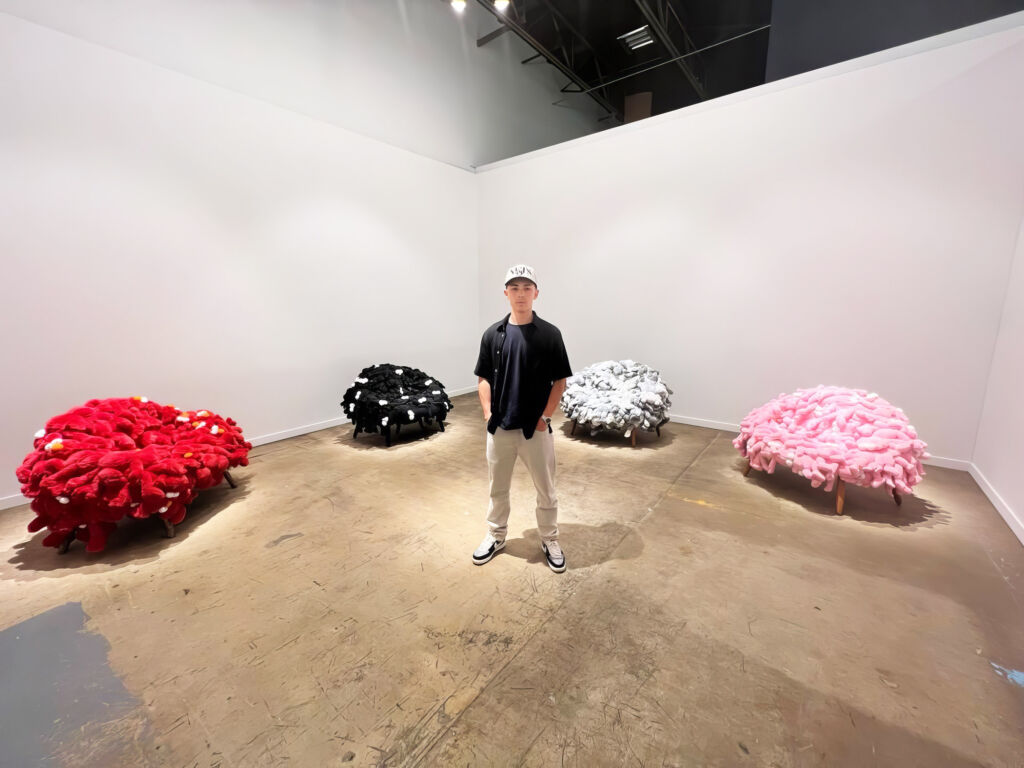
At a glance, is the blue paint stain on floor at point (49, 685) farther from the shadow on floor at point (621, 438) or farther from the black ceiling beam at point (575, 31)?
the black ceiling beam at point (575, 31)

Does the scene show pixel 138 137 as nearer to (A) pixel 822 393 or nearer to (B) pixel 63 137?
(B) pixel 63 137

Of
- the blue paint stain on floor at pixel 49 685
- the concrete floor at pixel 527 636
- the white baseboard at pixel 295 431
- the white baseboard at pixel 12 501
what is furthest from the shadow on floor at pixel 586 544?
the white baseboard at pixel 12 501

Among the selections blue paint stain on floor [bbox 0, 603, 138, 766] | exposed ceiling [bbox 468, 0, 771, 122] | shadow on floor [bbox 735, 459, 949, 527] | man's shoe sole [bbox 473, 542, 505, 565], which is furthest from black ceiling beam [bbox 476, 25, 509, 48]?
blue paint stain on floor [bbox 0, 603, 138, 766]

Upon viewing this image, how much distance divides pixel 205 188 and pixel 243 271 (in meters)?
0.72

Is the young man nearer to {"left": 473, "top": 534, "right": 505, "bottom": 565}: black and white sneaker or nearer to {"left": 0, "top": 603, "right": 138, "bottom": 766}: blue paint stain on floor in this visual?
{"left": 473, "top": 534, "right": 505, "bottom": 565}: black and white sneaker

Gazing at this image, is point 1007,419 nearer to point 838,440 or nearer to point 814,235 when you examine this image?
point 838,440

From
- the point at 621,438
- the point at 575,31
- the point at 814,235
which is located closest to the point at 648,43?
the point at 575,31

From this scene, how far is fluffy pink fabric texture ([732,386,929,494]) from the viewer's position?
265cm

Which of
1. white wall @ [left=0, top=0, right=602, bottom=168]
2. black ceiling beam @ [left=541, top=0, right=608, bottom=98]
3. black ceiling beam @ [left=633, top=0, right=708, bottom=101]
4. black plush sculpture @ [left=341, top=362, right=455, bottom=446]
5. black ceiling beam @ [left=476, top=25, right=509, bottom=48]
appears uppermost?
black ceiling beam @ [left=541, top=0, right=608, bottom=98]

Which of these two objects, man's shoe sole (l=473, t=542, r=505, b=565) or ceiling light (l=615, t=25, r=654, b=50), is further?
ceiling light (l=615, t=25, r=654, b=50)

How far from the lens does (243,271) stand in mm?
3908

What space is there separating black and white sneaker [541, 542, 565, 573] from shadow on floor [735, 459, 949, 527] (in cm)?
184

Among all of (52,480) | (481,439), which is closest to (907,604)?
(481,439)

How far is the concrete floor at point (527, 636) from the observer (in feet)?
4.38
